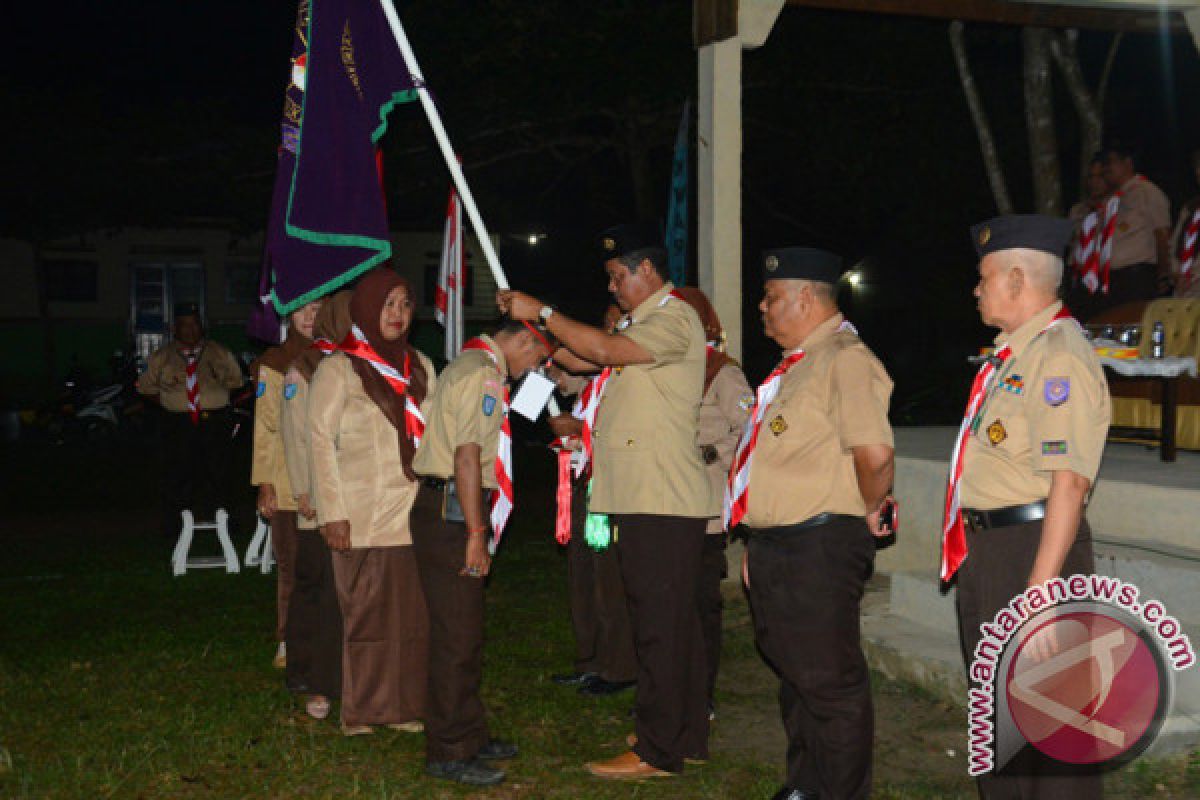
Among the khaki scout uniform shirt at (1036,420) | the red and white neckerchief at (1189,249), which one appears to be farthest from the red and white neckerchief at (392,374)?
the red and white neckerchief at (1189,249)

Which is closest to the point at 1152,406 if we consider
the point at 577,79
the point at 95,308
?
the point at 577,79

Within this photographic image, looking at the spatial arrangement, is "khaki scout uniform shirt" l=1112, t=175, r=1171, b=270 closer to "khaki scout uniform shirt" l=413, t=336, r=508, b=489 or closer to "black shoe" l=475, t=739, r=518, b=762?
"khaki scout uniform shirt" l=413, t=336, r=508, b=489

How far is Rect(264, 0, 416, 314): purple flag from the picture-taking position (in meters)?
6.33

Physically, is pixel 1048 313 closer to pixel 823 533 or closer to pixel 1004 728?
pixel 823 533

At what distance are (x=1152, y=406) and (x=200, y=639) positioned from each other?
6.76 m

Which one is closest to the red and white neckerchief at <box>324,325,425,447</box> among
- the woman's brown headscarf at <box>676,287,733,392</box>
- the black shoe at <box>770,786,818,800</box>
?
the woman's brown headscarf at <box>676,287,733,392</box>

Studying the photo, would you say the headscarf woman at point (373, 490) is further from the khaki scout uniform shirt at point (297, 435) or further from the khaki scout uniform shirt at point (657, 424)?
the khaki scout uniform shirt at point (657, 424)

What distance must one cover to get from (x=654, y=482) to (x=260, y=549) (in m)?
5.97

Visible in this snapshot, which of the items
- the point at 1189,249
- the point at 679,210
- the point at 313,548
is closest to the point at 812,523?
the point at 313,548

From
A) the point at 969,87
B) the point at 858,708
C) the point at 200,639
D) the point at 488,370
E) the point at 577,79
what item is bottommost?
the point at 200,639

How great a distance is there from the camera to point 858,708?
4488 mm

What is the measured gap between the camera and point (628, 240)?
17.5 feet

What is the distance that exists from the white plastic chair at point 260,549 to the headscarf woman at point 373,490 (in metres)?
3.97

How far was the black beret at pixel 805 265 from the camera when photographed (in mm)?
4641
